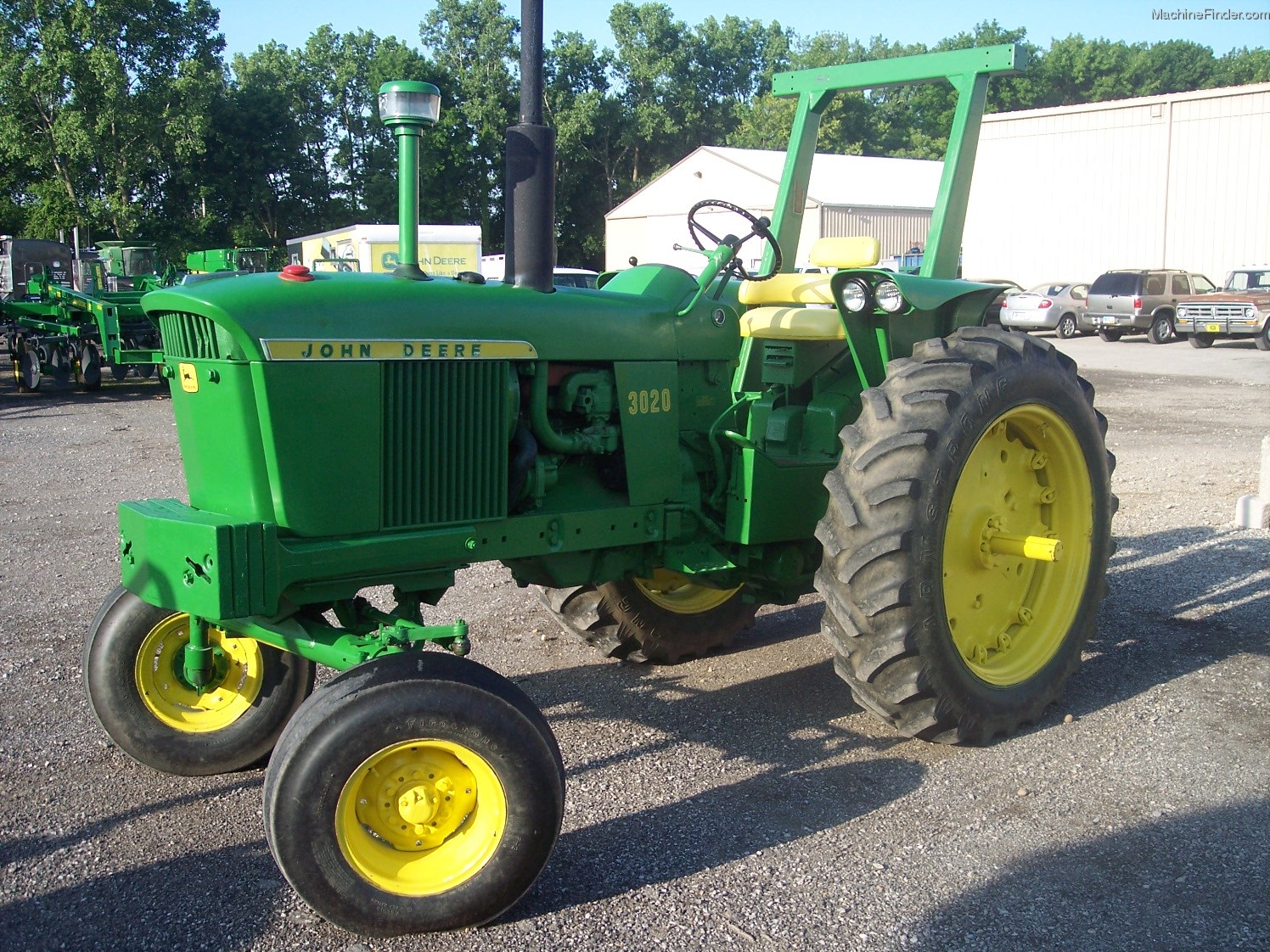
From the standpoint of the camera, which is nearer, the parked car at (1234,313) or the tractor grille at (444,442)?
the tractor grille at (444,442)

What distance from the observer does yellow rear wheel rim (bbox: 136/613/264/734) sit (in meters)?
4.03

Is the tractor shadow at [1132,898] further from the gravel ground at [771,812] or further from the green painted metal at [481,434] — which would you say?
the green painted metal at [481,434]

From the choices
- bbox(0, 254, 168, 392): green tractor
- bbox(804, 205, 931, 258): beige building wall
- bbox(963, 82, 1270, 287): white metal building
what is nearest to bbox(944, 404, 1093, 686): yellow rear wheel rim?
bbox(0, 254, 168, 392): green tractor

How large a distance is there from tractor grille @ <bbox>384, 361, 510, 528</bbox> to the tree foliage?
986 inches

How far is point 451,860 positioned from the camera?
124 inches

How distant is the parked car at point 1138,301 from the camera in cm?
2623

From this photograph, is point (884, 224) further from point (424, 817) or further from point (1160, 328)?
point (424, 817)

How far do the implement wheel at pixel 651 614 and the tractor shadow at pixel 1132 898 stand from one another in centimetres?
196

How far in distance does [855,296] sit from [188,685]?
2758 mm

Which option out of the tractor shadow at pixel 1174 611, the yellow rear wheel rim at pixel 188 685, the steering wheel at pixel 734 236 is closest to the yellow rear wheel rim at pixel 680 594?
the steering wheel at pixel 734 236

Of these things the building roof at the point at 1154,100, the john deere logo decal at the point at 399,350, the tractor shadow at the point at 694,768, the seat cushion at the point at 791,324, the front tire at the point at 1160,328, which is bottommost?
the tractor shadow at the point at 694,768

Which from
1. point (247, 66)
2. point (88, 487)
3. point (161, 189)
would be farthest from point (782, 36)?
point (88, 487)

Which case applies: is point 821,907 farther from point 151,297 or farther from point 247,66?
point 247,66

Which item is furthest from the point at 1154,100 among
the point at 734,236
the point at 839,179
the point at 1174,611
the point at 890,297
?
the point at 734,236
